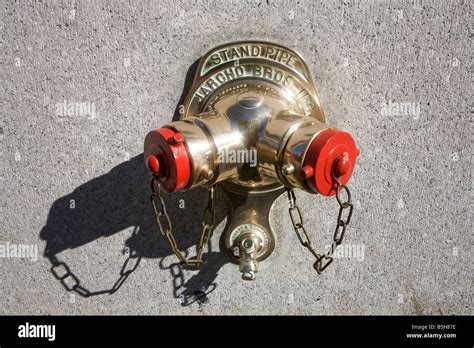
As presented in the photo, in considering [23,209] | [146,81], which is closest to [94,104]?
[146,81]

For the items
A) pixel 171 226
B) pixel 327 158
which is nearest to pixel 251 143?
pixel 327 158

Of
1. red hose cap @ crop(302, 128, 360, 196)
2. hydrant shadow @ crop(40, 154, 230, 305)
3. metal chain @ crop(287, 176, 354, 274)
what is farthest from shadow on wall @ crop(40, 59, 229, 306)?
red hose cap @ crop(302, 128, 360, 196)

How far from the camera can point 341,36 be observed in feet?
2.55

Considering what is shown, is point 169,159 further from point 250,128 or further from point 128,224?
point 128,224

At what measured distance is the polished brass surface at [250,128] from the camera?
0.66 meters

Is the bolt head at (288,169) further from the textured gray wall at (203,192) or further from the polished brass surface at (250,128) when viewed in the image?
the textured gray wall at (203,192)

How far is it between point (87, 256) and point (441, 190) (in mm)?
643

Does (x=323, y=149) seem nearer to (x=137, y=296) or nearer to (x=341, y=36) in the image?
(x=341, y=36)

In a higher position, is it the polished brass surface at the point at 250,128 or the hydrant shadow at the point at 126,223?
Result: the polished brass surface at the point at 250,128

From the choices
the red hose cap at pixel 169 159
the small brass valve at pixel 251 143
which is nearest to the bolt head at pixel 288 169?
the small brass valve at pixel 251 143

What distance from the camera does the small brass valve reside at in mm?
628

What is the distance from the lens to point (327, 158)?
0.62 meters

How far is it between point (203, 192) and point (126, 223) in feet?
0.50

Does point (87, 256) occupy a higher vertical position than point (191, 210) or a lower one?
lower
